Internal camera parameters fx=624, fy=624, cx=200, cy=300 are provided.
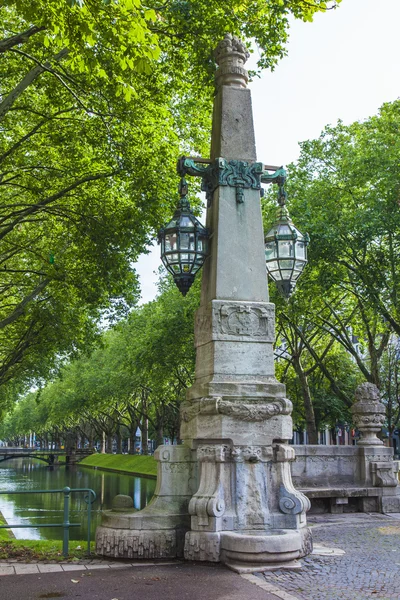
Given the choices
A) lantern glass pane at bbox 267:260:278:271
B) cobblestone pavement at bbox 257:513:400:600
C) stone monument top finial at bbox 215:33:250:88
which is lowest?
cobblestone pavement at bbox 257:513:400:600

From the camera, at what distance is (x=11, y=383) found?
3600 centimetres

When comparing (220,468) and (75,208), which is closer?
(220,468)

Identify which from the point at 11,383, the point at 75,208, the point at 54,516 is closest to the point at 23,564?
the point at 75,208

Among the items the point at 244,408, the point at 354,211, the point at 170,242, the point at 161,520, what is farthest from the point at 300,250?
the point at 354,211

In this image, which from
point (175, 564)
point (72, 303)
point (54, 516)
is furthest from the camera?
point (72, 303)

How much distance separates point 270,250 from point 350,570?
4.40 m

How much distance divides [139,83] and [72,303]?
33.5 ft

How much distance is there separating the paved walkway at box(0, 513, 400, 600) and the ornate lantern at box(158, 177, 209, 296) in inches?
149

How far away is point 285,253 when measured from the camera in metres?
9.11

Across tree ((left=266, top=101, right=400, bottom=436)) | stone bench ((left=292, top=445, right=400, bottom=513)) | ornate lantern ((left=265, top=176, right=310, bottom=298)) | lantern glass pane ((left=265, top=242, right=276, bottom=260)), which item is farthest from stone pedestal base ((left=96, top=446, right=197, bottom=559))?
tree ((left=266, top=101, right=400, bottom=436))

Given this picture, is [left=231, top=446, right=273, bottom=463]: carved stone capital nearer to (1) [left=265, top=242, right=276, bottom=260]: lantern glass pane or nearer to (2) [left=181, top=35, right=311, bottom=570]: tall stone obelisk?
(2) [left=181, top=35, right=311, bottom=570]: tall stone obelisk

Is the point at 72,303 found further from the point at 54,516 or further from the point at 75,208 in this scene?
the point at 54,516

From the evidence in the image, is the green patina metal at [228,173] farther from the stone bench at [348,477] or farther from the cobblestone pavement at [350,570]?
the stone bench at [348,477]

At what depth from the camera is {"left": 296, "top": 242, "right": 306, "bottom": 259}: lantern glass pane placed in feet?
30.0
